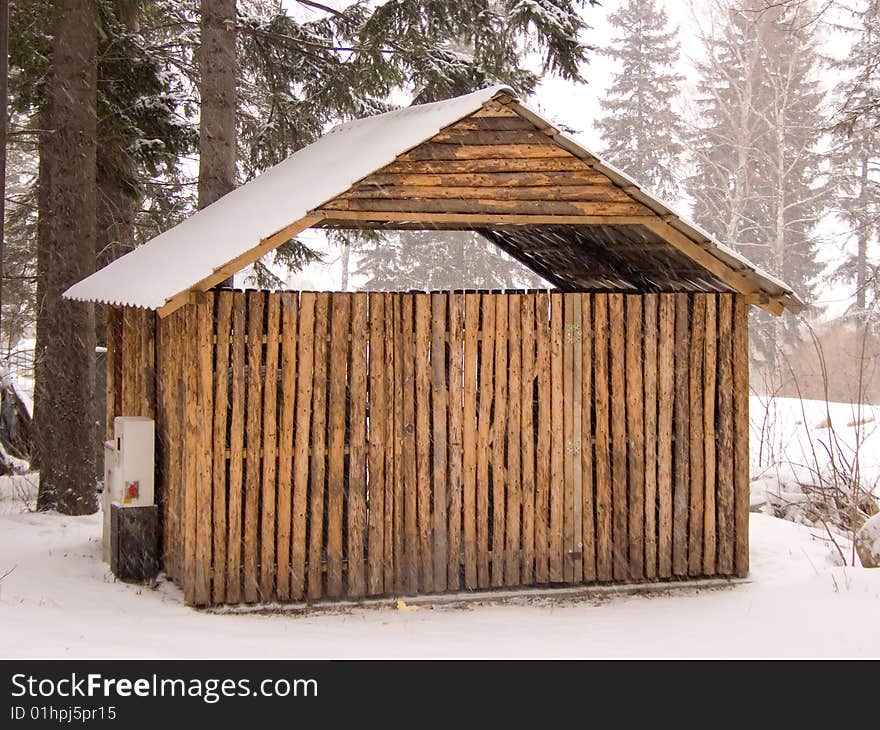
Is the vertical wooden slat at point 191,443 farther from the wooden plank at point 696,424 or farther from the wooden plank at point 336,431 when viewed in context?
the wooden plank at point 696,424

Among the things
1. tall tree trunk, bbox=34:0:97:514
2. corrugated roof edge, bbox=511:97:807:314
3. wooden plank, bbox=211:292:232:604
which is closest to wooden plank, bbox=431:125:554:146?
corrugated roof edge, bbox=511:97:807:314

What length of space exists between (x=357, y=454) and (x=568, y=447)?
185 centimetres

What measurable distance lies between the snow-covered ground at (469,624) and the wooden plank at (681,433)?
41cm

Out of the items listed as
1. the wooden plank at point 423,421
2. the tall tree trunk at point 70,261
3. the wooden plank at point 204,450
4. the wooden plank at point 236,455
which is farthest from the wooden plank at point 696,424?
the tall tree trunk at point 70,261

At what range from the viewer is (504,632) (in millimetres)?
7680

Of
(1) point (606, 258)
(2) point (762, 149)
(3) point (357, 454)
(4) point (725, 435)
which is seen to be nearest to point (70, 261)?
(3) point (357, 454)

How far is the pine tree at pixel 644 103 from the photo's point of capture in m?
32.2

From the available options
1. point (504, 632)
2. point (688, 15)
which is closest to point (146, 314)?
point (504, 632)

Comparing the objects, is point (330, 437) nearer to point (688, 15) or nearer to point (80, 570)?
point (80, 570)

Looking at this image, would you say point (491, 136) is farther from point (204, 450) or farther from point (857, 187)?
point (857, 187)

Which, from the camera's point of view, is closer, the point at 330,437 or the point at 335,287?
the point at 330,437

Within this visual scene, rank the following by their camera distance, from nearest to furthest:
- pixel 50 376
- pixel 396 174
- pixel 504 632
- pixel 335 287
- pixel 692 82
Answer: pixel 504 632 < pixel 396 174 < pixel 50 376 < pixel 692 82 < pixel 335 287
